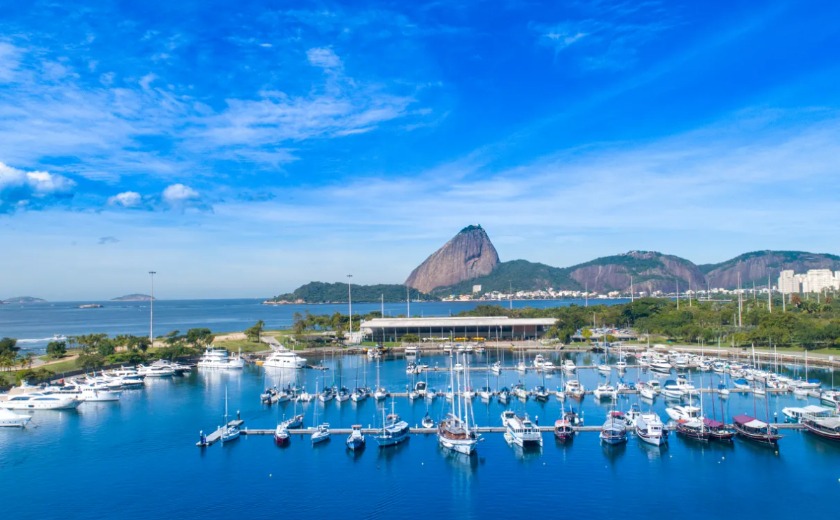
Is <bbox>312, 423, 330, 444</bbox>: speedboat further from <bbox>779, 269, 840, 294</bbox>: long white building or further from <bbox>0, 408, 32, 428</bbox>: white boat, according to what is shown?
<bbox>779, 269, 840, 294</bbox>: long white building

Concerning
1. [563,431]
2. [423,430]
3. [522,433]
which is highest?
[522,433]

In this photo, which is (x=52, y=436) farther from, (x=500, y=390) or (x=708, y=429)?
(x=708, y=429)

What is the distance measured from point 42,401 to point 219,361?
1523 centimetres

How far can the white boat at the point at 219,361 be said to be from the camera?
43.8 metres

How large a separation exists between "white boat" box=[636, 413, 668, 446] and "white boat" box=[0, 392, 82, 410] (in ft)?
89.8

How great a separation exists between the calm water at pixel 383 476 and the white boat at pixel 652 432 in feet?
1.09

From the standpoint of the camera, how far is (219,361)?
44.5m

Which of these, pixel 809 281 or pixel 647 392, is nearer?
pixel 647 392

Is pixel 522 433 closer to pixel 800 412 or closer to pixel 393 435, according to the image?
pixel 393 435

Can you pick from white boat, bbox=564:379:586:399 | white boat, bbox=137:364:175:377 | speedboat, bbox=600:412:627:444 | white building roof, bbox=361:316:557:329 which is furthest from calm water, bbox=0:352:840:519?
white building roof, bbox=361:316:557:329

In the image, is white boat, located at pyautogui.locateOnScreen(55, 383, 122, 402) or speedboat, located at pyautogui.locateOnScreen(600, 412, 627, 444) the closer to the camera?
speedboat, located at pyautogui.locateOnScreen(600, 412, 627, 444)

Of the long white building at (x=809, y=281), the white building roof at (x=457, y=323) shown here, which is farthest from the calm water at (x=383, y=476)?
the long white building at (x=809, y=281)

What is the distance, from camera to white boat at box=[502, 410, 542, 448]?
21.7 m

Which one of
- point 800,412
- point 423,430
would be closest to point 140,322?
point 423,430
